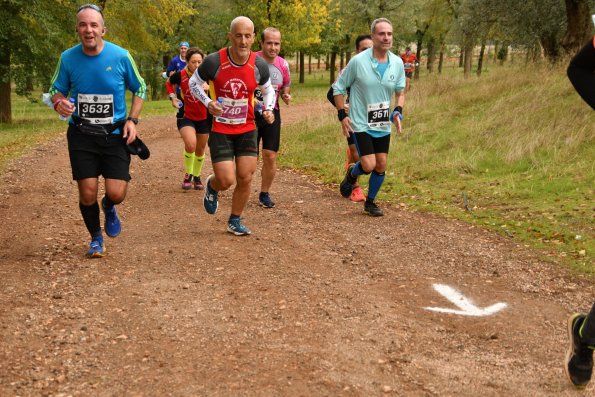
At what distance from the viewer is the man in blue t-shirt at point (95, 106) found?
6.39m

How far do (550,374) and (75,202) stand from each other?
24.3 ft

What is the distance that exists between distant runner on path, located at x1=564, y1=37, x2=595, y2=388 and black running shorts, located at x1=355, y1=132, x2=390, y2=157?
4924 mm

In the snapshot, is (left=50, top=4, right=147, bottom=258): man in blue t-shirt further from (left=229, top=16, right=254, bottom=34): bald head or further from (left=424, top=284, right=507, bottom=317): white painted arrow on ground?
(left=424, top=284, right=507, bottom=317): white painted arrow on ground

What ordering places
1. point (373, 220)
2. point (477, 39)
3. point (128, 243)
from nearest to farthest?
point (128, 243), point (373, 220), point (477, 39)

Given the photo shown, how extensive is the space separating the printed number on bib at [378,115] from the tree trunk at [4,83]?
16.1 metres

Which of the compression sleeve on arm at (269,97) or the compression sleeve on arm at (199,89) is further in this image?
the compression sleeve on arm at (269,97)

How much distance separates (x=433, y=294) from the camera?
19.4 feet

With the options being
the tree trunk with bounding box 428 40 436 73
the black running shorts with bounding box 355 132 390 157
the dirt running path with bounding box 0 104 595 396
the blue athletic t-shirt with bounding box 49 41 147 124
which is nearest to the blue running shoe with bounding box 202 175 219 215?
the dirt running path with bounding box 0 104 595 396

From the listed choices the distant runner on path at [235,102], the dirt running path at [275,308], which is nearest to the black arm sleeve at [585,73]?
the dirt running path at [275,308]

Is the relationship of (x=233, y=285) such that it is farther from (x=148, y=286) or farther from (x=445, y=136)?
(x=445, y=136)

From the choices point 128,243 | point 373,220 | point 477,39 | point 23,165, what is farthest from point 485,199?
point 477,39

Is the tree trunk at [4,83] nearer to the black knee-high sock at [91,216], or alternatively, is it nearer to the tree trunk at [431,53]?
the black knee-high sock at [91,216]

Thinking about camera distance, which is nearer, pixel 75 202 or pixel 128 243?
pixel 128 243

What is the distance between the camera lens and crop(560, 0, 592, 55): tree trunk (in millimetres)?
17656
